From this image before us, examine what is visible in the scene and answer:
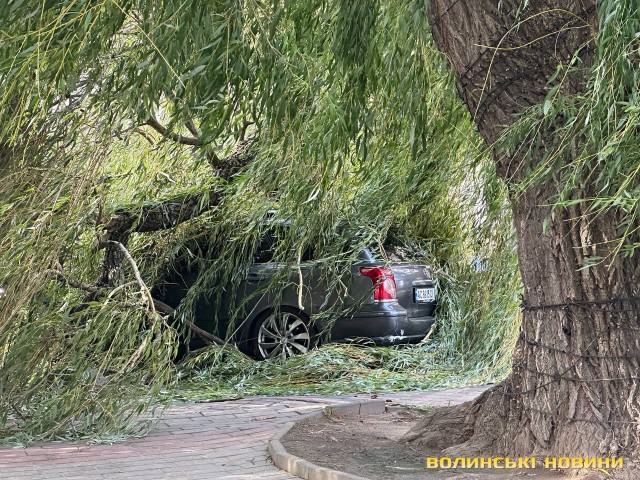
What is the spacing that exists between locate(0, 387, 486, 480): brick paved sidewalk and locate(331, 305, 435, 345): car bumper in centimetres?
217

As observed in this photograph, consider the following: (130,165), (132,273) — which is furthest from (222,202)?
(132,273)

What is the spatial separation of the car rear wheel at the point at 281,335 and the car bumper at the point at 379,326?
0.36 m

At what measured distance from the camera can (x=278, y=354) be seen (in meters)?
12.5

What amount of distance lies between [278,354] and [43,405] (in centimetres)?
454

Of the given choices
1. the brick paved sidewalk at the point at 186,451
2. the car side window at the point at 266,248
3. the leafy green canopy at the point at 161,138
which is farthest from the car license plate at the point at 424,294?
the brick paved sidewalk at the point at 186,451

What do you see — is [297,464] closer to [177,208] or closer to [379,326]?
[177,208]

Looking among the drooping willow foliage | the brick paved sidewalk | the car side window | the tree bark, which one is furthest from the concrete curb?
the tree bark

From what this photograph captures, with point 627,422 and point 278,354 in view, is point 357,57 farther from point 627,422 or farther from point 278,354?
point 278,354

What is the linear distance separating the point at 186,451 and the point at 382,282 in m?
4.80

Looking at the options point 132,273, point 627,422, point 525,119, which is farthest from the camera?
point 132,273

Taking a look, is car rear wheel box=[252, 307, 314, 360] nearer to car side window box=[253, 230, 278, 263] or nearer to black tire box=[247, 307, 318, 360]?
black tire box=[247, 307, 318, 360]

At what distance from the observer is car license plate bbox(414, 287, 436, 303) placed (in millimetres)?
12648

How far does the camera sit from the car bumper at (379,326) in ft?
40.9

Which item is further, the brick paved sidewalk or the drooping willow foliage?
the brick paved sidewalk
